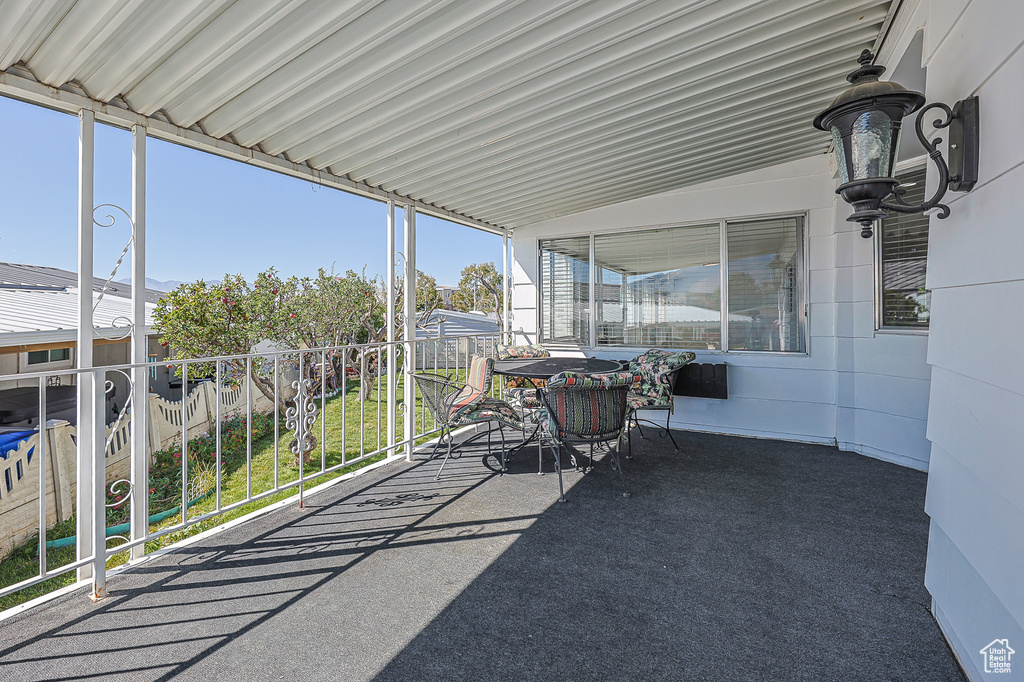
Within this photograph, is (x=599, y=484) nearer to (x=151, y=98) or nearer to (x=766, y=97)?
(x=766, y=97)

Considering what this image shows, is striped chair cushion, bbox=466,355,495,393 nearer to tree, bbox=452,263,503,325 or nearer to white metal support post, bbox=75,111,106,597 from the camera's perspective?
white metal support post, bbox=75,111,106,597

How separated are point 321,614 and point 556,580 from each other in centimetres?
101

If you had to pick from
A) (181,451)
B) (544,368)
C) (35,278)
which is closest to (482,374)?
(544,368)

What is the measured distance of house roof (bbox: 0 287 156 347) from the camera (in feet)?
15.0

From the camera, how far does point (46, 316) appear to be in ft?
20.7

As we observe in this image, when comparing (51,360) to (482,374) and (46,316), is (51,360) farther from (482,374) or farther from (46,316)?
(482,374)

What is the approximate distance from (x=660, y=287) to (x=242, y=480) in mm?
6166

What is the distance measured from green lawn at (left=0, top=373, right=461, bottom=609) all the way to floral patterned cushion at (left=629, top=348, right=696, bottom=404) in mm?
2021

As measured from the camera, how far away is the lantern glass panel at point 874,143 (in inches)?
68.8

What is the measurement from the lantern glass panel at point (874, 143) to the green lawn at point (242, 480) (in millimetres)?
2705

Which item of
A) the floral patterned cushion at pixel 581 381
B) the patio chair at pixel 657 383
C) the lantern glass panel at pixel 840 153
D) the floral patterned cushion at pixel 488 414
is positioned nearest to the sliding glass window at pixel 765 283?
the patio chair at pixel 657 383

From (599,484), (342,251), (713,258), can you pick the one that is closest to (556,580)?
(599,484)

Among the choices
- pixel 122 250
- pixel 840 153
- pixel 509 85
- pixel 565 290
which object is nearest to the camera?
pixel 840 153

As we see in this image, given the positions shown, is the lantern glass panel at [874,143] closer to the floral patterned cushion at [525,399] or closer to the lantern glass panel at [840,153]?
the lantern glass panel at [840,153]
